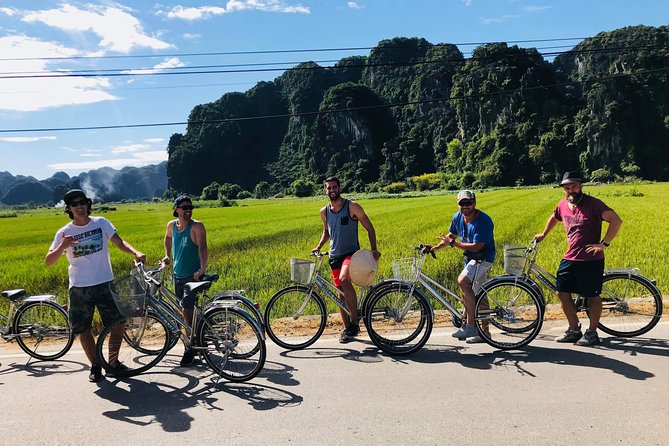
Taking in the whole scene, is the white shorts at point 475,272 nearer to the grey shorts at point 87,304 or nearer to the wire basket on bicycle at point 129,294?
the wire basket on bicycle at point 129,294

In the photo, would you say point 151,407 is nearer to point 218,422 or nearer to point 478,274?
point 218,422

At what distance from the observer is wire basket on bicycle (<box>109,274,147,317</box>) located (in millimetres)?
4035

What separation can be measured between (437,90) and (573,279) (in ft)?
418

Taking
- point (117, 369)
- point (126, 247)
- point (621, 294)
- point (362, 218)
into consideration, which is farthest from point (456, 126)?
point (117, 369)

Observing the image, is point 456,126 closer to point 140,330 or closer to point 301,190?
point 301,190

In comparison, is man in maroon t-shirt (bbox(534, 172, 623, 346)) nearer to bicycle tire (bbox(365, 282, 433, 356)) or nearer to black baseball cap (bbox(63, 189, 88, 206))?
bicycle tire (bbox(365, 282, 433, 356))

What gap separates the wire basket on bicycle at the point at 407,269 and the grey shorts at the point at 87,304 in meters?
2.74

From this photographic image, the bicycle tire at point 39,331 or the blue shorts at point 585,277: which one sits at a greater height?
the blue shorts at point 585,277

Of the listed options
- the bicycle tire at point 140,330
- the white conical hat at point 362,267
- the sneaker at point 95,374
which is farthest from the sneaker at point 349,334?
the sneaker at point 95,374

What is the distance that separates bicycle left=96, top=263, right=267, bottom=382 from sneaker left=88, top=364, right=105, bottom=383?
63mm

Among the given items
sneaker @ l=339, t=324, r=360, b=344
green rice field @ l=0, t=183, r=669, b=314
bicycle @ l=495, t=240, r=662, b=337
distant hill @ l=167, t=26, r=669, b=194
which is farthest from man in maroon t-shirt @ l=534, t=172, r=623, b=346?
distant hill @ l=167, t=26, r=669, b=194

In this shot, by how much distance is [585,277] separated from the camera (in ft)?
15.4

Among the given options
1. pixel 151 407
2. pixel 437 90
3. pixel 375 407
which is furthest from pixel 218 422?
pixel 437 90

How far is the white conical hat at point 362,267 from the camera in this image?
489 centimetres
